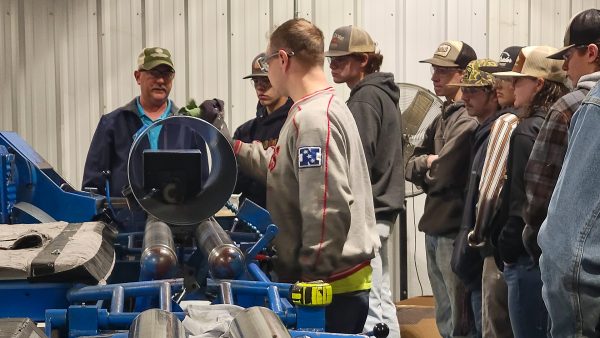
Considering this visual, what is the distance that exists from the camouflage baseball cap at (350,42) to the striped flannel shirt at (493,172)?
1012mm

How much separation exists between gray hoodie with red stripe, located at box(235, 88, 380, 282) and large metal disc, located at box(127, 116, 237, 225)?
188 mm

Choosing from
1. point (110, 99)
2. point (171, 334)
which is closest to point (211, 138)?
point (171, 334)

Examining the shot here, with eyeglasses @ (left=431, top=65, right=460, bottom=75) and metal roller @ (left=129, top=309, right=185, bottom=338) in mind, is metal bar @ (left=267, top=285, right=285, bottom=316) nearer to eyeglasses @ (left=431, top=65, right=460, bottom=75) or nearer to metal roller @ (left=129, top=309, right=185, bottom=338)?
metal roller @ (left=129, top=309, right=185, bottom=338)

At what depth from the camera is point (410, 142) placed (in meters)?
5.89

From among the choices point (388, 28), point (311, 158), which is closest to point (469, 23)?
point (388, 28)

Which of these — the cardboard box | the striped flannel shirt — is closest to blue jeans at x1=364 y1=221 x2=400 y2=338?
the cardboard box

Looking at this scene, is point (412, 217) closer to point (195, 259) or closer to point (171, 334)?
point (195, 259)

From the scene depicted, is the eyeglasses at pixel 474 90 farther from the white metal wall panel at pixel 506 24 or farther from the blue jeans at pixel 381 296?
the white metal wall panel at pixel 506 24

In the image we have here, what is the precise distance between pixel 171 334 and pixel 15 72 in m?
4.63

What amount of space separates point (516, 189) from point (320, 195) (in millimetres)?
1178

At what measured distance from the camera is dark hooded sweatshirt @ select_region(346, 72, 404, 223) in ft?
16.7

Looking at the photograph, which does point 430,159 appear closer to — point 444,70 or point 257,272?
point 444,70

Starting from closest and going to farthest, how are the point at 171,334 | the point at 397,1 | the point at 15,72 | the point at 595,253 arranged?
the point at 595,253
the point at 171,334
the point at 15,72
the point at 397,1

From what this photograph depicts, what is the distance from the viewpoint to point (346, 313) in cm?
332
